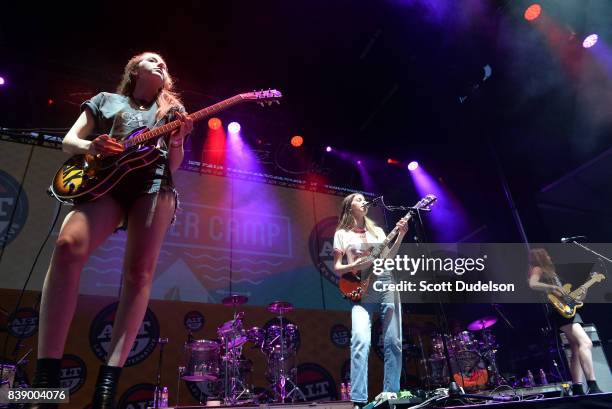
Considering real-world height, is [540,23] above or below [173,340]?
above

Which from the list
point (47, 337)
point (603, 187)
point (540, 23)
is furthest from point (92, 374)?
point (603, 187)

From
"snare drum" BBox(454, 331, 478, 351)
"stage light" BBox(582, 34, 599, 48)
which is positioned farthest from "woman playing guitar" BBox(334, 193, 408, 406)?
"stage light" BBox(582, 34, 599, 48)

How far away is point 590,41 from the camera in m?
5.99

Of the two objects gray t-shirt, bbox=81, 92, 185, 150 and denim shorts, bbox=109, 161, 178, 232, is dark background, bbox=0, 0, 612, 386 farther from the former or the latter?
denim shorts, bbox=109, 161, 178, 232

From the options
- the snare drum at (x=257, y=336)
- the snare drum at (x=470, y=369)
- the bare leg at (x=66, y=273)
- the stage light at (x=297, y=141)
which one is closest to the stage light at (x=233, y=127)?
the stage light at (x=297, y=141)

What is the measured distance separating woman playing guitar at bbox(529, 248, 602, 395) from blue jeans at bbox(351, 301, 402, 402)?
7.74 ft

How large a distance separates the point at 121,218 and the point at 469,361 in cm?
715

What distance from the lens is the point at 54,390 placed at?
1382 millimetres

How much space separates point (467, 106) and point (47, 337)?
7462 mm

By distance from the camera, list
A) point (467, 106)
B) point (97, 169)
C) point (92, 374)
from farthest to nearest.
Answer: point (467, 106) → point (92, 374) → point (97, 169)

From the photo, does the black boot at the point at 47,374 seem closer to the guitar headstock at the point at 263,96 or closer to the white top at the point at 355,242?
the guitar headstock at the point at 263,96

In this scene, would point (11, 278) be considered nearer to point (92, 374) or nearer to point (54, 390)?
point (92, 374)

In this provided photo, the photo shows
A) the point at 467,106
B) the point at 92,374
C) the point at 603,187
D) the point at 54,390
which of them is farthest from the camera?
the point at 603,187

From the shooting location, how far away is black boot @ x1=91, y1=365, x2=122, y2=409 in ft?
4.75
